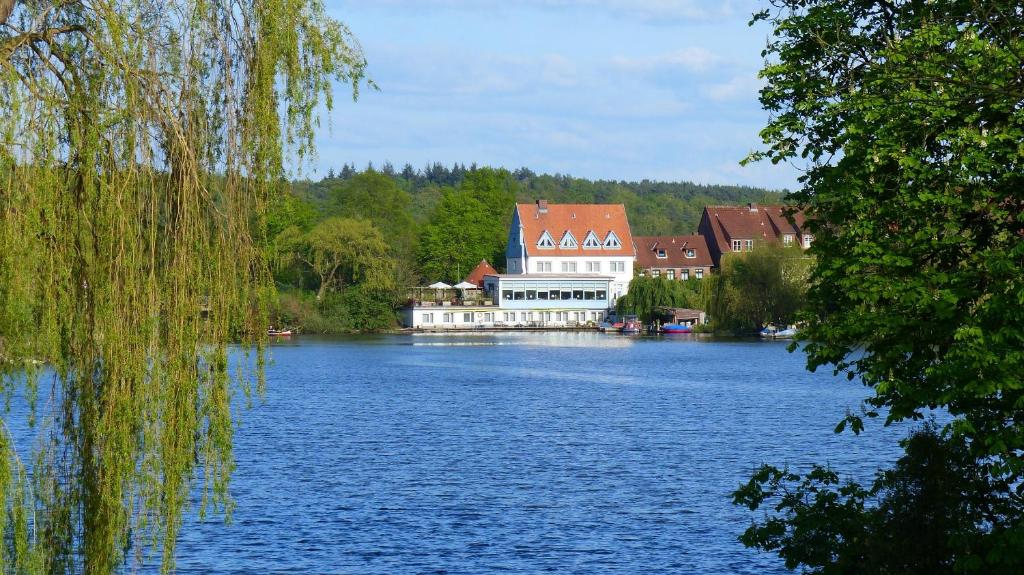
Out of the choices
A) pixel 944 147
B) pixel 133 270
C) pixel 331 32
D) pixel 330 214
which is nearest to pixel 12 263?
Result: pixel 133 270

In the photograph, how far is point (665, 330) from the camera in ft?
304

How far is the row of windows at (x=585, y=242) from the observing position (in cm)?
9969

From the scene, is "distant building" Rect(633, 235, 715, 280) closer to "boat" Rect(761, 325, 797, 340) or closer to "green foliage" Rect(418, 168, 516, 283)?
"green foliage" Rect(418, 168, 516, 283)

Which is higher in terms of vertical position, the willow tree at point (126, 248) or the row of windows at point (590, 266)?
the row of windows at point (590, 266)

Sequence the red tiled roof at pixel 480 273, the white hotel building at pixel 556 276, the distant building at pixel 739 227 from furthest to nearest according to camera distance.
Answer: the red tiled roof at pixel 480 273 → the distant building at pixel 739 227 → the white hotel building at pixel 556 276

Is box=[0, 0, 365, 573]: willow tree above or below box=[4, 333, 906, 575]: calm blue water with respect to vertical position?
above

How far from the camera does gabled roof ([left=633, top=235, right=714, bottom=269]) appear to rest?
104m

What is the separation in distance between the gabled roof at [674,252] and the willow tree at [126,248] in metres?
93.1

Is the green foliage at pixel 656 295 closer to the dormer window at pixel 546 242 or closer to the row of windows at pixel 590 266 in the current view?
the row of windows at pixel 590 266

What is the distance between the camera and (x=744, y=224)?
103625mm

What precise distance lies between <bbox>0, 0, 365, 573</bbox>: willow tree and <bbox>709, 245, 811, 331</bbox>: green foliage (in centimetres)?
6707

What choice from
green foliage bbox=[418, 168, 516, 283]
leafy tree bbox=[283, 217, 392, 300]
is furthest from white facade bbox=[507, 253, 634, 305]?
leafy tree bbox=[283, 217, 392, 300]

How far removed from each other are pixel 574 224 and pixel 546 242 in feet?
9.73

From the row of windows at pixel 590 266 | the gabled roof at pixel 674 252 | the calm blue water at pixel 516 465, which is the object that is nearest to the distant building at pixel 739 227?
the gabled roof at pixel 674 252
